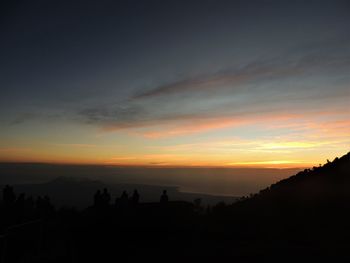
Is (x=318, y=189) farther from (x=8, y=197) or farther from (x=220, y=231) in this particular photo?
(x=8, y=197)

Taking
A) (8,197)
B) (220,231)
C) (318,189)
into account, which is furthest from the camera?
(8,197)

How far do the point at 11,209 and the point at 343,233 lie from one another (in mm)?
48960

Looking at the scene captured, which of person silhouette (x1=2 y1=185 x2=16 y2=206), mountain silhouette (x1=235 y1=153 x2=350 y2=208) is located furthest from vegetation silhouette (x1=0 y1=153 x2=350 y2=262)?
person silhouette (x1=2 y1=185 x2=16 y2=206)

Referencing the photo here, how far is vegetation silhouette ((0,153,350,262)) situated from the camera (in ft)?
46.8

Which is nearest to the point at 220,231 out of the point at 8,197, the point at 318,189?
the point at 318,189

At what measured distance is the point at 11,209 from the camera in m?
51.6

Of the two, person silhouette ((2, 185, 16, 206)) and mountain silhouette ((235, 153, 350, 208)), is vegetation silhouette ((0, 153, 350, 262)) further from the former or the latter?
person silhouette ((2, 185, 16, 206))

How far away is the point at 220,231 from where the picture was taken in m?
18.5

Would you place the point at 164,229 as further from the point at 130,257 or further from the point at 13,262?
the point at 13,262

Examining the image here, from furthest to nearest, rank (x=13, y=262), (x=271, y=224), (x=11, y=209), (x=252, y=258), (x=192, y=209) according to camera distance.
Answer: (x=11, y=209), (x=192, y=209), (x=13, y=262), (x=271, y=224), (x=252, y=258)

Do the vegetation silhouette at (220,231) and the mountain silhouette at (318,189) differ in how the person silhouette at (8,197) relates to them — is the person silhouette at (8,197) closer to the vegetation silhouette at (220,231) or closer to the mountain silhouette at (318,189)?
the vegetation silhouette at (220,231)

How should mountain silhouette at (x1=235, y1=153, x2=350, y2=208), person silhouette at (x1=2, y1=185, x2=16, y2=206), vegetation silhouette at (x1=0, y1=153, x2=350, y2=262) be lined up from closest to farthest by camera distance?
vegetation silhouette at (x1=0, y1=153, x2=350, y2=262) → mountain silhouette at (x1=235, y1=153, x2=350, y2=208) → person silhouette at (x1=2, y1=185, x2=16, y2=206)

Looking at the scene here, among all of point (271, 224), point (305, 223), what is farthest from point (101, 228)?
point (305, 223)

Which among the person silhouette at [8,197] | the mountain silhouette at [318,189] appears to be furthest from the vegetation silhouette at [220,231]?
the person silhouette at [8,197]
